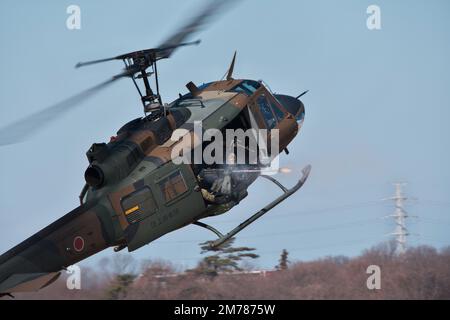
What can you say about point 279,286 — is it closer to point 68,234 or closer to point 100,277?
point 100,277

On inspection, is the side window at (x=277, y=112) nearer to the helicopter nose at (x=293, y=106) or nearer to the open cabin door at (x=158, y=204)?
the helicopter nose at (x=293, y=106)

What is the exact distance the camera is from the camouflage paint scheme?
1647 cm

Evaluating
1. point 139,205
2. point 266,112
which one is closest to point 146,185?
point 139,205

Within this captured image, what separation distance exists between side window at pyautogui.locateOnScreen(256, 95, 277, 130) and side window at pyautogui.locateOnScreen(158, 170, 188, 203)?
2795 mm

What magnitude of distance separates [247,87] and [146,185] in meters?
3.76

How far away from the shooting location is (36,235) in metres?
16.7

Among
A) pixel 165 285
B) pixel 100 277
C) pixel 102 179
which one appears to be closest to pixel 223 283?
pixel 165 285

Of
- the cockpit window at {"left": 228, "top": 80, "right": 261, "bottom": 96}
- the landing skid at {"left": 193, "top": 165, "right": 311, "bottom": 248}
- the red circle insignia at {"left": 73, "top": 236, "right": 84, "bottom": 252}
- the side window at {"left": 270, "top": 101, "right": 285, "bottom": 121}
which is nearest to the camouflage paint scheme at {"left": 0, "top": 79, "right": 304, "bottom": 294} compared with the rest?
the red circle insignia at {"left": 73, "top": 236, "right": 84, "bottom": 252}

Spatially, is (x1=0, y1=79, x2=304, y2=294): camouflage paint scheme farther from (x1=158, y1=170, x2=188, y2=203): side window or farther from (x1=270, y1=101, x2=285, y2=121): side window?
(x1=270, y1=101, x2=285, y2=121): side window

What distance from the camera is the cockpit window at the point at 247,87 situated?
19.8 metres

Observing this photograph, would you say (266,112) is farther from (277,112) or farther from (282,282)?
(282,282)

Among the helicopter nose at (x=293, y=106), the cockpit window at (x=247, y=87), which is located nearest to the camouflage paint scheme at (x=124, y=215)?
the cockpit window at (x=247, y=87)

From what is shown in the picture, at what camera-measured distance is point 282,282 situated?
68.0ft

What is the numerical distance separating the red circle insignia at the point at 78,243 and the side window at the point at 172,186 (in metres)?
1.65
